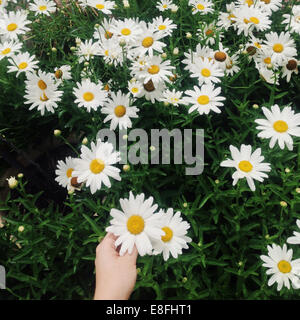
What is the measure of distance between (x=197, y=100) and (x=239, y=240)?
88 centimetres

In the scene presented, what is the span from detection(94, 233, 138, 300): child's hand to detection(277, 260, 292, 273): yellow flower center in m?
0.73

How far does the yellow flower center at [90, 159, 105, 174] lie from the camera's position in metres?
1.55

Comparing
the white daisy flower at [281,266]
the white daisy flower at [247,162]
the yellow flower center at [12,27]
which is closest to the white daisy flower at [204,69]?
the white daisy flower at [247,162]

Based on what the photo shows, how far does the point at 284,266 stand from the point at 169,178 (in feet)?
2.69

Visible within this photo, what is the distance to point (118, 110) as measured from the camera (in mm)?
1915

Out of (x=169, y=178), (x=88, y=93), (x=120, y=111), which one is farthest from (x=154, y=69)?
(x=169, y=178)

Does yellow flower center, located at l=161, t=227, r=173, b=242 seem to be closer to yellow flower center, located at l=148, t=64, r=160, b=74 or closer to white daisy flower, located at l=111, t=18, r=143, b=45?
yellow flower center, located at l=148, t=64, r=160, b=74

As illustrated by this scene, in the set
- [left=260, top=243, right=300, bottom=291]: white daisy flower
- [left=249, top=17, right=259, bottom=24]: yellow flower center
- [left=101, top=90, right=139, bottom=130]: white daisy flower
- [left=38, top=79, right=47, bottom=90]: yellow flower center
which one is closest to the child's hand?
[left=260, top=243, right=300, bottom=291]: white daisy flower

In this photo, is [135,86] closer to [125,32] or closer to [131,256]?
[125,32]

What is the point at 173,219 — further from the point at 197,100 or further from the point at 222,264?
the point at 197,100

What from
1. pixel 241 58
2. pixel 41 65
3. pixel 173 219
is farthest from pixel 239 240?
pixel 41 65

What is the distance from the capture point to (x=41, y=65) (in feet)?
8.85

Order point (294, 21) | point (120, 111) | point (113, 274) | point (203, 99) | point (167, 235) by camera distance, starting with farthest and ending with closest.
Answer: point (294, 21) < point (120, 111) < point (203, 99) < point (167, 235) < point (113, 274)

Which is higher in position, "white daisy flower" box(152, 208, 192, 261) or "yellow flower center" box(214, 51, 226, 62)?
"yellow flower center" box(214, 51, 226, 62)
